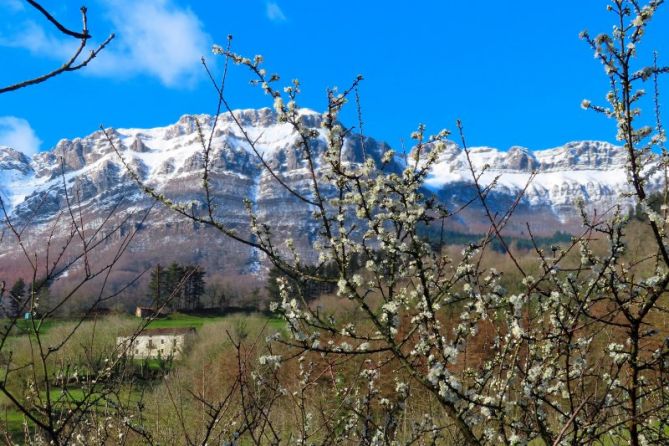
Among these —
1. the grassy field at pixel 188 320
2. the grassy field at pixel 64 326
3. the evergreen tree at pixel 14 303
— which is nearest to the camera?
the evergreen tree at pixel 14 303

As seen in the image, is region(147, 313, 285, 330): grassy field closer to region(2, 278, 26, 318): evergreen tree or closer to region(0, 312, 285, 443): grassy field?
region(0, 312, 285, 443): grassy field

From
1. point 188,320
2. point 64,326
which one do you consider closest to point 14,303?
point 64,326

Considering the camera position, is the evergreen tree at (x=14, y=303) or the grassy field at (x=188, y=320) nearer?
the evergreen tree at (x=14, y=303)

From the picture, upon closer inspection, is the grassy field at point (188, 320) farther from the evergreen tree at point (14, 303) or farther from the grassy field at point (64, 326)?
the evergreen tree at point (14, 303)

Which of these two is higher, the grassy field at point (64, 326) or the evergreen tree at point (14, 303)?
the evergreen tree at point (14, 303)

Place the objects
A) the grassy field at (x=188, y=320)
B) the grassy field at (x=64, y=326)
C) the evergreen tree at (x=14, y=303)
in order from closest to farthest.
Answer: the evergreen tree at (x=14, y=303)
the grassy field at (x=64, y=326)
the grassy field at (x=188, y=320)

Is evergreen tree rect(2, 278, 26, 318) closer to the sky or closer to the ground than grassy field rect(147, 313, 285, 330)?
closer to the sky

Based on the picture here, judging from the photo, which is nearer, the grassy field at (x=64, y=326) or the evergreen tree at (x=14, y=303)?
the evergreen tree at (x=14, y=303)

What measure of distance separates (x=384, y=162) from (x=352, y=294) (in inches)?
40.0

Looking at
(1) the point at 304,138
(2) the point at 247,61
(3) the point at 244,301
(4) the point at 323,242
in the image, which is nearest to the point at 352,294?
(4) the point at 323,242

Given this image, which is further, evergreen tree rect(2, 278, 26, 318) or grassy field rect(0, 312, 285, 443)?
grassy field rect(0, 312, 285, 443)

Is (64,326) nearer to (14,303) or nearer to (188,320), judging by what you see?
(188,320)

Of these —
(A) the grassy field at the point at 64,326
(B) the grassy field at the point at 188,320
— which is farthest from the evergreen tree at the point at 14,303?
(B) the grassy field at the point at 188,320

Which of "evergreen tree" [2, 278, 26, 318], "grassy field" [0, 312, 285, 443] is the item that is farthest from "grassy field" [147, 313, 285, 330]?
"evergreen tree" [2, 278, 26, 318]
